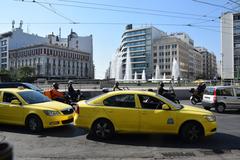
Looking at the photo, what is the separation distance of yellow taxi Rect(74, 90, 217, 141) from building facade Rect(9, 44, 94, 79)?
11500cm

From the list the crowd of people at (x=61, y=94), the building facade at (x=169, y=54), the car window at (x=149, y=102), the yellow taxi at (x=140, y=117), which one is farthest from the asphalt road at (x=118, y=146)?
the building facade at (x=169, y=54)

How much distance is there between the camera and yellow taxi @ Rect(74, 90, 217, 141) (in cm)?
842

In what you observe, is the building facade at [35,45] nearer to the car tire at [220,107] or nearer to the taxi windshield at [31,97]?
the car tire at [220,107]

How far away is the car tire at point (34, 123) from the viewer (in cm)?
984

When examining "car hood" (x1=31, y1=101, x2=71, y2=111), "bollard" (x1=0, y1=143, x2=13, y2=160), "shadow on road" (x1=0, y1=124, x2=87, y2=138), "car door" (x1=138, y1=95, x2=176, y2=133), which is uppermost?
"bollard" (x1=0, y1=143, x2=13, y2=160)

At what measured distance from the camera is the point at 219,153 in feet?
23.7

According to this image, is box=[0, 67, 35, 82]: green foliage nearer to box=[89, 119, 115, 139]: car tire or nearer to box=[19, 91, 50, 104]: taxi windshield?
box=[19, 91, 50, 104]: taxi windshield

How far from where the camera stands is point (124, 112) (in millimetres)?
8602

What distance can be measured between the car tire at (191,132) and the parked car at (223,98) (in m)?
8.12

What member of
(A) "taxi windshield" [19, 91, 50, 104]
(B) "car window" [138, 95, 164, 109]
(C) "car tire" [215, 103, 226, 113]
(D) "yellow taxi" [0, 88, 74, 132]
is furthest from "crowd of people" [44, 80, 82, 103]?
(C) "car tire" [215, 103, 226, 113]

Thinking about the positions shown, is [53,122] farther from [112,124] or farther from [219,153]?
[219,153]

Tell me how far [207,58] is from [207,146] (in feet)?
605

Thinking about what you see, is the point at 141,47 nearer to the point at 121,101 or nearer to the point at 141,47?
the point at 141,47

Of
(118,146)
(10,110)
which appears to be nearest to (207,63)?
(10,110)
